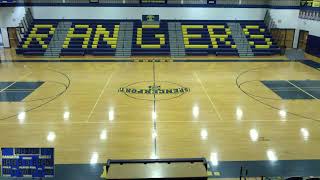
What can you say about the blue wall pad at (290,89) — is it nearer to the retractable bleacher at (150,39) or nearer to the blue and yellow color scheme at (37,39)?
the retractable bleacher at (150,39)

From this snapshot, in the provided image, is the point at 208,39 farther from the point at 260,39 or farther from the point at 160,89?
the point at 160,89

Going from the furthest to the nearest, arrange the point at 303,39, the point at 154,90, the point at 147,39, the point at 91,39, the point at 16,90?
the point at 303,39
the point at 147,39
the point at 91,39
the point at 154,90
the point at 16,90

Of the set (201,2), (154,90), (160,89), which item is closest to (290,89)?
(160,89)

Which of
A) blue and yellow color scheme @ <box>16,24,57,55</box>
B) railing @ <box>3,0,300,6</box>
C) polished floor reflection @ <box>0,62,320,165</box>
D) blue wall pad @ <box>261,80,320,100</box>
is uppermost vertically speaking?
railing @ <box>3,0,300,6</box>

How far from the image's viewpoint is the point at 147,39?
25.7 m

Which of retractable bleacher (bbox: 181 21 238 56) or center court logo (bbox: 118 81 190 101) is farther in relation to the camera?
retractable bleacher (bbox: 181 21 238 56)

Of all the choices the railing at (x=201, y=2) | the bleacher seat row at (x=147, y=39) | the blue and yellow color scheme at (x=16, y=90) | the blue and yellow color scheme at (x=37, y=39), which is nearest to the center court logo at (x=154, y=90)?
the blue and yellow color scheme at (x=16, y=90)

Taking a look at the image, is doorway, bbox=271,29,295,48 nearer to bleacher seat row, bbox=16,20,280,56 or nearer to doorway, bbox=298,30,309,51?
doorway, bbox=298,30,309,51

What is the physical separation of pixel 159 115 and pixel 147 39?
14569 millimetres

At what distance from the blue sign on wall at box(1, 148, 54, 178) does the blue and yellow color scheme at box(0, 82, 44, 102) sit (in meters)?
7.92

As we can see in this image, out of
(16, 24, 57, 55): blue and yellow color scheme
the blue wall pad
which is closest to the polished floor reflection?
the blue wall pad

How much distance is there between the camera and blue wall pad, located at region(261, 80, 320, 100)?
14492 millimetres

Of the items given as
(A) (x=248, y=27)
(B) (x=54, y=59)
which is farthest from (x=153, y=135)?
(A) (x=248, y=27)

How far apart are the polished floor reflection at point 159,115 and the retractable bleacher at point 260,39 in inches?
224
